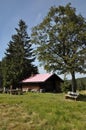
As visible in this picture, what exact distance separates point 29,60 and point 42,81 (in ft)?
39.6

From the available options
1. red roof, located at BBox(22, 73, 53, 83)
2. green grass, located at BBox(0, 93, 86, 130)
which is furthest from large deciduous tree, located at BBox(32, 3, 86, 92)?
green grass, located at BBox(0, 93, 86, 130)

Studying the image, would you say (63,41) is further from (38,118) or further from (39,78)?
(38,118)

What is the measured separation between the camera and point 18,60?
58.8 meters

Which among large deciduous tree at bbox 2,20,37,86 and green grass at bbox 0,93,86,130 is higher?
large deciduous tree at bbox 2,20,37,86

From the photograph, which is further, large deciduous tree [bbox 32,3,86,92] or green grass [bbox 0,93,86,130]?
large deciduous tree [bbox 32,3,86,92]

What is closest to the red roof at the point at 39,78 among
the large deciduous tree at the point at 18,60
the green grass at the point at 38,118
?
the large deciduous tree at the point at 18,60

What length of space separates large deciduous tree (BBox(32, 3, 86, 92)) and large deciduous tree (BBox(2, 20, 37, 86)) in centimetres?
1725

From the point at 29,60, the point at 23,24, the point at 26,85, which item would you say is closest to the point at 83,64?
the point at 26,85

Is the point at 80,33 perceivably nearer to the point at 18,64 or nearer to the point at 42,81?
the point at 42,81

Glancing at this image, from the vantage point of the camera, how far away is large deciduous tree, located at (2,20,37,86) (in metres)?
57.5

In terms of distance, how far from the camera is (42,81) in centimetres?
4950

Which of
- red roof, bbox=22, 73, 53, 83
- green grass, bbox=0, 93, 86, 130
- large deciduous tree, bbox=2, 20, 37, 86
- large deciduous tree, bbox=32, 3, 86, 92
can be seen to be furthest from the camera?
large deciduous tree, bbox=2, 20, 37, 86

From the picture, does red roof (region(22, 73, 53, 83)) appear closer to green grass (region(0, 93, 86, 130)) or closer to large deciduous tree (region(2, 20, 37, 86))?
large deciduous tree (region(2, 20, 37, 86))

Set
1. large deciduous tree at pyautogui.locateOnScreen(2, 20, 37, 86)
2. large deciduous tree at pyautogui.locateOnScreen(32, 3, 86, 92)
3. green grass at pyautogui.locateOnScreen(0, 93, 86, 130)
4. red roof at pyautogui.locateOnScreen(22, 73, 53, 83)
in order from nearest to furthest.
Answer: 1. green grass at pyautogui.locateOnScreen(0, 93, 86, 130)
2. large deciduous tree at pyautogui.locateOnScreen(32, 3, 86, 92)
3. red roof at pyautogui.locateOnScreen(22, 73, 53, 83)
4. large deciduous tree at pyautogui.locateOnScreen(2, 20, 37, 86)
